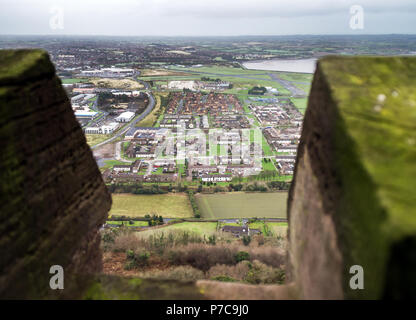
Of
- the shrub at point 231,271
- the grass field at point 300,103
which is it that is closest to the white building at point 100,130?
the grass field at point 300,103

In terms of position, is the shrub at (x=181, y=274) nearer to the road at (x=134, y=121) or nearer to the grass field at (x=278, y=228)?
the grass field at (x=278, y=228)

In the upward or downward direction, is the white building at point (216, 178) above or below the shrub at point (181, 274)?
below

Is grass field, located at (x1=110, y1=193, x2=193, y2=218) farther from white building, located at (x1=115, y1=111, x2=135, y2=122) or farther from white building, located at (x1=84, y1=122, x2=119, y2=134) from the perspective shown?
white building, located at (x1=115, y1=111, x2=135, y2=122)

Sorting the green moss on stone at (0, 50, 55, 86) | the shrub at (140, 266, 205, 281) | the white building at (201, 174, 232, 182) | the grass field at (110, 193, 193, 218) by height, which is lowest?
the grass field at (110, 193, 193, 218)

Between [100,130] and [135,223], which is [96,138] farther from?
[135,223]

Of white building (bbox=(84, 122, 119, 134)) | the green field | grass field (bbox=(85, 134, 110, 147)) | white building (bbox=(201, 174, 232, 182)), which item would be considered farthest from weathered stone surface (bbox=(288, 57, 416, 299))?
white building (bbox=(84, 122, 119, 134))

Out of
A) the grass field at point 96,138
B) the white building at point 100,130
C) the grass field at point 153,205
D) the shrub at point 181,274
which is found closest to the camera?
the shrub at point 181,274
